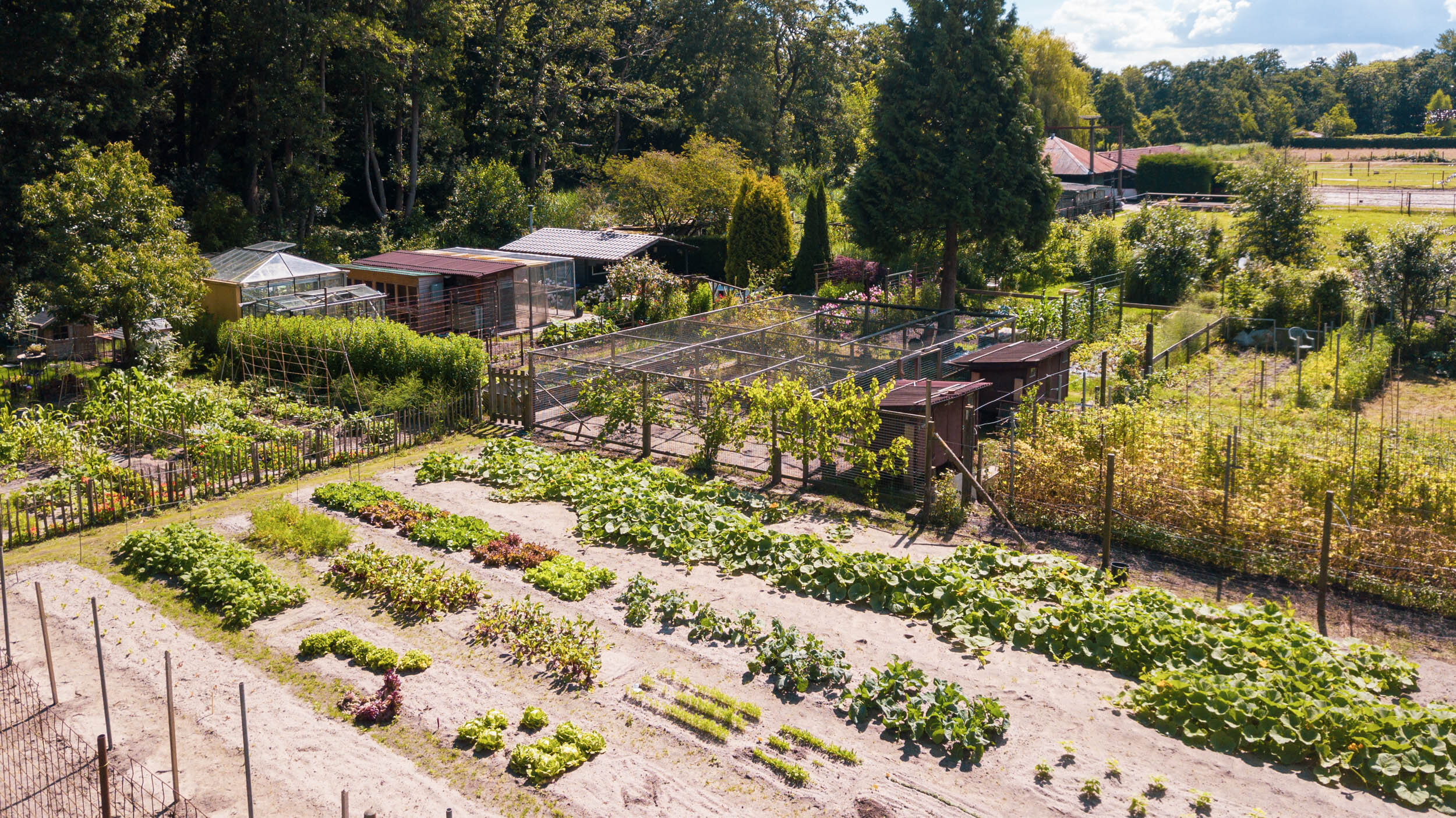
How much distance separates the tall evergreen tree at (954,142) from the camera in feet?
107

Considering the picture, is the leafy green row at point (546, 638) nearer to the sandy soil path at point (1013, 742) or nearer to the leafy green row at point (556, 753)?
the sandy soil path at point (1013, 742)

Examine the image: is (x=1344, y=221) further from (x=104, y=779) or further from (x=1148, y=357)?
(x=104, y=779)

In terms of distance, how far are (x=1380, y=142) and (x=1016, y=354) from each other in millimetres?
94536

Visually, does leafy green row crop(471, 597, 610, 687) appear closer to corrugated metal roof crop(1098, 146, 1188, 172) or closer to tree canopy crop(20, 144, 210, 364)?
tree canopy crop(20, 144, 210, 364)

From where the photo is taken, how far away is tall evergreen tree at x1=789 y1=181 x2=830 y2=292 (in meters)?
38.8

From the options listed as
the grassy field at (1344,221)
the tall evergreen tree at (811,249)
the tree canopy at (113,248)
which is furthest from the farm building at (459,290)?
the grassy field at (1344,221)

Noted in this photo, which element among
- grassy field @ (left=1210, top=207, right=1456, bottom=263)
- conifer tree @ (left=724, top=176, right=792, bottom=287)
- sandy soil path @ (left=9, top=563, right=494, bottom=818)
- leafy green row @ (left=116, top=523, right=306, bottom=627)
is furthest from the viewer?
grassy field @ (left=1210, top=207, right=1456, bottom=263)

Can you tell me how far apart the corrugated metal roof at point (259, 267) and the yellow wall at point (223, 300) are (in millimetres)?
209

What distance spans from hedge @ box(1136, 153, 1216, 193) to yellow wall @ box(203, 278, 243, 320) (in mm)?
57966

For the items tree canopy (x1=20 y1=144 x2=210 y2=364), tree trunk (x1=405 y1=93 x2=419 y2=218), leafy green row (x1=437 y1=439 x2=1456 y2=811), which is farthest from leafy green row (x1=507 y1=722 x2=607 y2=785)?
tree trunk (x1=405 y1=93 x2=419 y2=218)

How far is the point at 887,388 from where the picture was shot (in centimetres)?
1709

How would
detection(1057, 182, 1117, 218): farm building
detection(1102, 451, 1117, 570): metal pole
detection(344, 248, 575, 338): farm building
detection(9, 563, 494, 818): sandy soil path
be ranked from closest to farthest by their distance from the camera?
detection(9, 563, 494, 818): sandy soil path → detection(1102, 451, 1117, 570): metal pole → detection(344, 248, 575, 338): farm building → detection(1057, 182, 1117, 218): farm building

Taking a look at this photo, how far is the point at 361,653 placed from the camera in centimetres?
1179

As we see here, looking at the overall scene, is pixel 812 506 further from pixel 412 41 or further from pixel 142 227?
pixel 412 41
